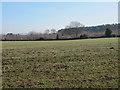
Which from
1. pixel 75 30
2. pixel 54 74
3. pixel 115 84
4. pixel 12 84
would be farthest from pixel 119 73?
pixel 75 30

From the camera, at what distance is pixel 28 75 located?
725cm

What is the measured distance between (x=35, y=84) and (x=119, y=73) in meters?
4.14

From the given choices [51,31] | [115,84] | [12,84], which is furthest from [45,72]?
[51,31]

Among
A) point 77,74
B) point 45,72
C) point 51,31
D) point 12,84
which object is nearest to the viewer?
point 12,84

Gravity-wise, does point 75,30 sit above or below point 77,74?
above

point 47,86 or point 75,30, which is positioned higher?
point 75,30

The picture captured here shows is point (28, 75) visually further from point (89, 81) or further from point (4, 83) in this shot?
point (89, 81)

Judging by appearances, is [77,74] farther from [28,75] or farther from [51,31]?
[51,31]

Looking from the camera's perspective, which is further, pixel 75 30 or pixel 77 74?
pixel 75 30

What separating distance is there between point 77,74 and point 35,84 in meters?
2.23

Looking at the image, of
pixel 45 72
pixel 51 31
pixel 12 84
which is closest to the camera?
pixel 12 84

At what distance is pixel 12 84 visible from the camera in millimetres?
6055

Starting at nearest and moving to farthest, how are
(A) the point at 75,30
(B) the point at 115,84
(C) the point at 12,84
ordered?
(B) the point at 115,84 → (C) the point at 12,84 → (A) the point at 75,30

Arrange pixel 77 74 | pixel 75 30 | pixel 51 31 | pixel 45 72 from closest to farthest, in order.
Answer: pixel 77 74
pixel 45 72
pixel 75 30
pixel 51 31
